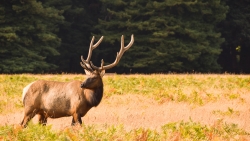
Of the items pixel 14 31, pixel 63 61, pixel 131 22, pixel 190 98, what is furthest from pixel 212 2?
pixel 190 98

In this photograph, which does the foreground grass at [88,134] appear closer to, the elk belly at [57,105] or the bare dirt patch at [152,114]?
A: the bare dirt patch at [152,114]

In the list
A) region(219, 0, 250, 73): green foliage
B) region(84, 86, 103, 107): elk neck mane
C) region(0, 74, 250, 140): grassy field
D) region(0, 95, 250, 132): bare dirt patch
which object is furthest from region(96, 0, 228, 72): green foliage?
region(84, 86, 103, 107): elk neck mane

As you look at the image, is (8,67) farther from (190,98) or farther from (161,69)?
(190,98)

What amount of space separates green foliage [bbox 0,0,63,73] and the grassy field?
41.1 ft

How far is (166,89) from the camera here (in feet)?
52.4

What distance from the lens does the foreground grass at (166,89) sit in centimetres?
1348

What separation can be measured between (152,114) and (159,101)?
83.7 inches

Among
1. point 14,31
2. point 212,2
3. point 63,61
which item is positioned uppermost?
point 212,2

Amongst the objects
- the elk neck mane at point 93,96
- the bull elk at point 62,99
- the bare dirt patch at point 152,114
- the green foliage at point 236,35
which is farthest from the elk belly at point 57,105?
the green foliage at point 236,35

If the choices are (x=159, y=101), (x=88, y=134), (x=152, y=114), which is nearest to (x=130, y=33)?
(x=159, y=101)

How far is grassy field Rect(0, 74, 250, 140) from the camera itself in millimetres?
5734

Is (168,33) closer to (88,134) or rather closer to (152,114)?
(152,114)

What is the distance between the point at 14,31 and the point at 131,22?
925cm

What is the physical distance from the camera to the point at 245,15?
38344mm
